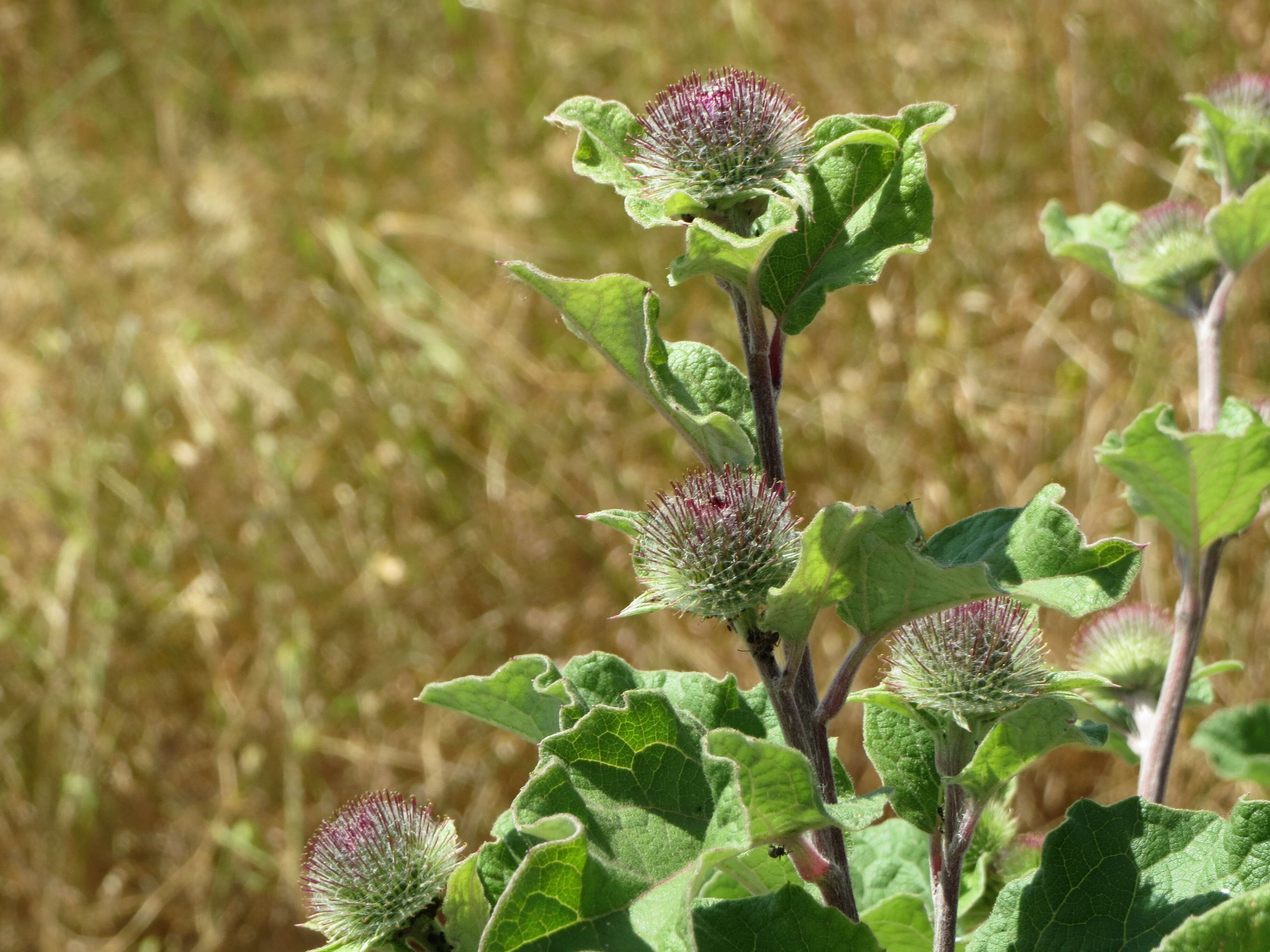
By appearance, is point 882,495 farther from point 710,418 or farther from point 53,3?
point 53,3

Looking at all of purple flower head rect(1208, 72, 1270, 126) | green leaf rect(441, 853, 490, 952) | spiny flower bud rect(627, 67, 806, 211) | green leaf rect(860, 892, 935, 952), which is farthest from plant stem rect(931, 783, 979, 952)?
purple flower head rect(1208, 72, 1270, 126)

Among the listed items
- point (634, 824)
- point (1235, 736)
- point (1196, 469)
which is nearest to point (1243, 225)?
point (1196, 469)

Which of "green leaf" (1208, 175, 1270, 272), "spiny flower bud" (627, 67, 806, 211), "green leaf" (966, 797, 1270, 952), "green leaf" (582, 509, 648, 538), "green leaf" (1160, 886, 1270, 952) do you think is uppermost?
"green leaf" (1208, 175, 1270, 272)

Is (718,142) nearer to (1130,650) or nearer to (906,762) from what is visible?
(906,762)

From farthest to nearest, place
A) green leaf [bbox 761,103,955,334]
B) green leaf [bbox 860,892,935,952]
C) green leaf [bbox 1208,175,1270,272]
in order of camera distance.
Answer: green leaf [bbox 1208,175,1270,272] → green leaf [bbox 860,892,935,952] → green leaf [bbox 761,103,955,334]

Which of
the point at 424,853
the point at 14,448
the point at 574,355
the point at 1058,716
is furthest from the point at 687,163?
Answer: the point at 14,448

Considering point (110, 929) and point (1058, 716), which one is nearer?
point (1058, 716)

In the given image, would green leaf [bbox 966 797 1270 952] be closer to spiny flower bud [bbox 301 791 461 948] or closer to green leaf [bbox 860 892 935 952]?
green leaf [bbox 860 892 935 952]
